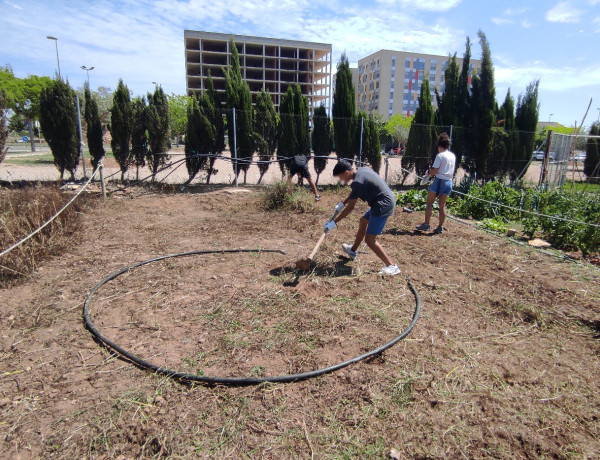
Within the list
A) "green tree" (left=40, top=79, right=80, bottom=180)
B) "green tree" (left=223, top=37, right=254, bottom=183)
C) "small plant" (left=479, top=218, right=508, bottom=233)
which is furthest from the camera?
"green tree" (left=223, top=37, right=254, bottom=183)

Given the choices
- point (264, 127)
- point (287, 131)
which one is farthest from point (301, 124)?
point (264, 127)

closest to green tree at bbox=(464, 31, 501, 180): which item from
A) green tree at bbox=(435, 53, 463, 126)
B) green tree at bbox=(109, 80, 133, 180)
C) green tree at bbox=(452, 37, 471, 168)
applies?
green tree at bbox=(452, 37, 471, 168)

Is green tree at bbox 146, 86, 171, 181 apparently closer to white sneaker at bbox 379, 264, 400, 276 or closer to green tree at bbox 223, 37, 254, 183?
green tree at bbox 223, 37, 254, 183

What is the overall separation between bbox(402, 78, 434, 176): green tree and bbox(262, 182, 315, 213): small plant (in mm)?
5442

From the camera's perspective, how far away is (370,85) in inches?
3511

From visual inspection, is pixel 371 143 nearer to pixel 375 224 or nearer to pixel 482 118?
pixel 482 118

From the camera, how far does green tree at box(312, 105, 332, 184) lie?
10834 mm

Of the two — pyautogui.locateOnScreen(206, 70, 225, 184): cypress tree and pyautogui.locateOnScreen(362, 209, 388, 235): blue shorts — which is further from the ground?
pyautogui.locateOnScreen(206, 70, 225, 184): cypress tree

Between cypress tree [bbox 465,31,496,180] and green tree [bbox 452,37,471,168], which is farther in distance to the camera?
green tree [bbox 452,37,471,168]

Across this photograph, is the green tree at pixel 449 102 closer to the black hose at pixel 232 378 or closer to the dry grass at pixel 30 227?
the black hose at pixel 232 378

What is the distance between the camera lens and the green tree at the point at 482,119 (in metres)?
11.6

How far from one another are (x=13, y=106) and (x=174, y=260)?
2797 centimetres

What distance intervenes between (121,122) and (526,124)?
12.9 metres

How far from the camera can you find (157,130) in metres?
9.91
